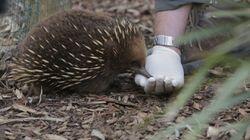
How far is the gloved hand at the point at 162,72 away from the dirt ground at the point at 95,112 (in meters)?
0.07

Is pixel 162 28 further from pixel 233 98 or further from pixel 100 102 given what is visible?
pixel 233 98

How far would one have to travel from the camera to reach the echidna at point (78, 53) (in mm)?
2648

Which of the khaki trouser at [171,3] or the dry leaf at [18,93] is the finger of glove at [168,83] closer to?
the khaki trouser at [171,3]

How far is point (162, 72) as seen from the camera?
2611 mm

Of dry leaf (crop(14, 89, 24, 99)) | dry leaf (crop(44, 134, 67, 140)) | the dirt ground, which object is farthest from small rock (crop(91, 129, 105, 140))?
dry leaf (crop(14, 89, 24, 99))

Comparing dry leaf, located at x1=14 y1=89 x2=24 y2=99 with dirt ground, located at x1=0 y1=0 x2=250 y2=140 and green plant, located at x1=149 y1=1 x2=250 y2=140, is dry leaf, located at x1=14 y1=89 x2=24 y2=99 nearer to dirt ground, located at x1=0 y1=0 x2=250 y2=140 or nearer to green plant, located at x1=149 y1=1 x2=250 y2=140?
dirt ground, located at x1=0 y1=0 x2=250 y2=140

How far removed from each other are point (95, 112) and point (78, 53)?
310 mm

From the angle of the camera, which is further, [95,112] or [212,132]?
[95,112]

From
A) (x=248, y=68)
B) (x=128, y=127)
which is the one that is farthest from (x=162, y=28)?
(x=248, y=68)

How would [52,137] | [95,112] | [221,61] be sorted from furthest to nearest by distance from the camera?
[95,112], [52,137], [221,61]

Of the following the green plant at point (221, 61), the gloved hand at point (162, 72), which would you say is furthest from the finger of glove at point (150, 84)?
the green plant at point (221, 61)

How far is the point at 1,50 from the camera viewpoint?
3137 millimetres

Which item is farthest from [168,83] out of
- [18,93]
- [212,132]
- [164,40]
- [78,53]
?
[18,93]

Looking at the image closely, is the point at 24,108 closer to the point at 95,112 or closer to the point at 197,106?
the point at 95,112
